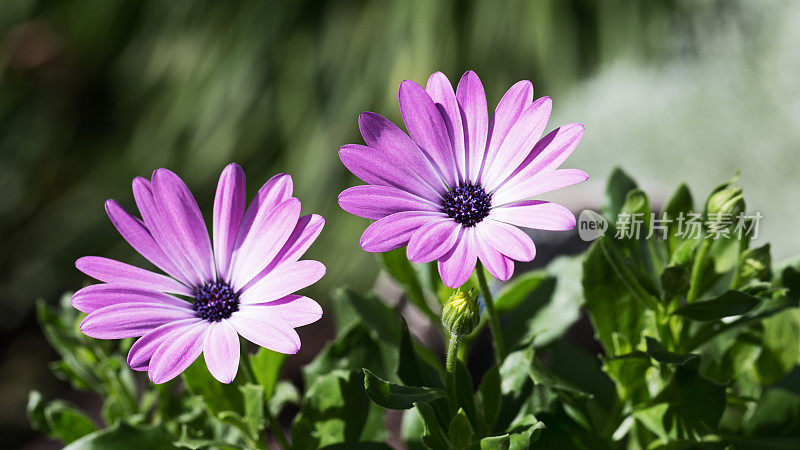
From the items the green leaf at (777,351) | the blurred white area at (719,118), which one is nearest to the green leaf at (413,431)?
the green leaf at (777,351)

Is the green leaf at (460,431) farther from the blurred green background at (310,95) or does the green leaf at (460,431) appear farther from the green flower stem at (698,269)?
the blurred green background at (310,95)

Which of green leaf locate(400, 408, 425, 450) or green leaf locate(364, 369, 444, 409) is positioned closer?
green leaf locate(364, 369, 444, 409)

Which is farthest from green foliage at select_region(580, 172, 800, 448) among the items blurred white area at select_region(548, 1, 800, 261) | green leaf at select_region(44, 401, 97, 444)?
blurred white area at select_region(548, 1, 800, 261)

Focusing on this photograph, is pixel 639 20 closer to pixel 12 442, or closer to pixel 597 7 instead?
pixel 597 7

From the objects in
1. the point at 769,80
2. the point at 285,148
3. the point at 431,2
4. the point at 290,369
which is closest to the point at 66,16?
the point at 285,148

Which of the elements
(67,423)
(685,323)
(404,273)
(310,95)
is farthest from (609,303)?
(310,95)

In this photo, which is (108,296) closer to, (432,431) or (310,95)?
(432,431)

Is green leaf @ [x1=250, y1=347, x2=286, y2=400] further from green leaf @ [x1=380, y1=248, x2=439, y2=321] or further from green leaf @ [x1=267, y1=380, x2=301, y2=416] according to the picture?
green leaf @ [x1=380, y1=248, x2=439, y2=321]
